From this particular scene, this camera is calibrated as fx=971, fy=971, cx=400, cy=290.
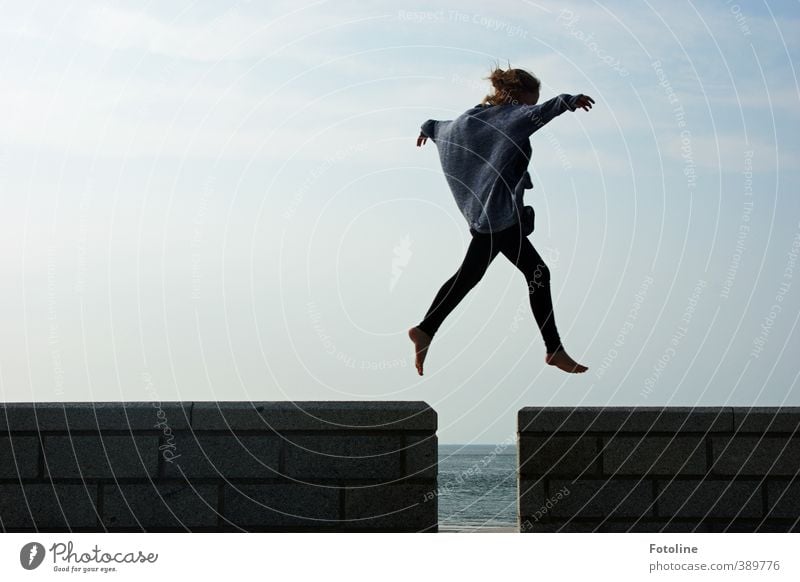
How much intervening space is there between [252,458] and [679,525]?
120 inches

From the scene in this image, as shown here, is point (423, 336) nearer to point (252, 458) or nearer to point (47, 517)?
point (252, 458)

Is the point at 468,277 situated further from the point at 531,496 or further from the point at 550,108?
the point at 531,496

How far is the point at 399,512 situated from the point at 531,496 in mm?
936

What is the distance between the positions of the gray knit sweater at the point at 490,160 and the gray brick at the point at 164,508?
2988mm

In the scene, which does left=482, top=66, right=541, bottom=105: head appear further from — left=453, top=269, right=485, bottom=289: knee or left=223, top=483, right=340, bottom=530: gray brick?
left=223, top=483, right=340, bottom=530: gray brick

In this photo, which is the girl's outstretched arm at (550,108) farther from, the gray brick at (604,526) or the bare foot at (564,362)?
the gray brick at (604,526)

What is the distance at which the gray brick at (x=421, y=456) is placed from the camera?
6.72 meters

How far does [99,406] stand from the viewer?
22.7 ft

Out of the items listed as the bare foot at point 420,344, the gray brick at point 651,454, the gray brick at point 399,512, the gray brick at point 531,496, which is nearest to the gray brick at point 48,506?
the gray brick at point 399,512

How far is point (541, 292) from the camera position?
765cm
